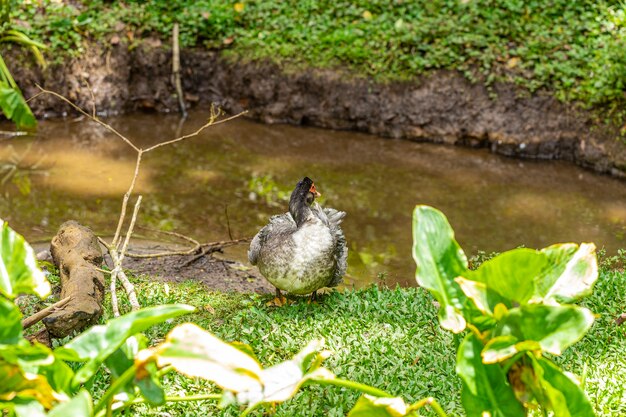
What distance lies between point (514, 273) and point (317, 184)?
5.65 meters

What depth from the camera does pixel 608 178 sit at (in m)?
8.14

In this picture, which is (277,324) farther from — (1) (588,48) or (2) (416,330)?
(1) (588,48)

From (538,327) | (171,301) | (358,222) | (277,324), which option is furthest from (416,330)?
(358,222)

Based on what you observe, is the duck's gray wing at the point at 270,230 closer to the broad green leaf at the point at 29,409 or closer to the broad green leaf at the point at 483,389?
the broad green leaf at the point at 483,389

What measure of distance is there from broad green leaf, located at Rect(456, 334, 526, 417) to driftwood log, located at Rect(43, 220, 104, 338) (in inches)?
92.0

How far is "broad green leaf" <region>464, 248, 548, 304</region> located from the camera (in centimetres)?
219

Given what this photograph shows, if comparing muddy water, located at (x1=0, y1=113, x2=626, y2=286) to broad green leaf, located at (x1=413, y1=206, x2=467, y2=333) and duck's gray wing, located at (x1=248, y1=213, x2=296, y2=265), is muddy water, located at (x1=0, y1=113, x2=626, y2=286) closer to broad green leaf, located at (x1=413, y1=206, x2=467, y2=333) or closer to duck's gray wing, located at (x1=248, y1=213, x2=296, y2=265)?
duck's gray wing, located at (x1=248, y1=213, x2=296, y2=265)

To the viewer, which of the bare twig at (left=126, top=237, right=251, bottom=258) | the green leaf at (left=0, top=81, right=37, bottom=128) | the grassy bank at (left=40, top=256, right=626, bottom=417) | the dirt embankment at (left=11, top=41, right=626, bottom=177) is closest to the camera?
the grassy bank at (left=40, top=256, right=626, bottom=417)

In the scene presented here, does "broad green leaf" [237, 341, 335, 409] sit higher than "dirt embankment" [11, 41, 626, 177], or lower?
higher

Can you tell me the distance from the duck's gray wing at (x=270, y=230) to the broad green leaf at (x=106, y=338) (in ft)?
7.64

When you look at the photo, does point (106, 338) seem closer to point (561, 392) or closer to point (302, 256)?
point (561, 392)

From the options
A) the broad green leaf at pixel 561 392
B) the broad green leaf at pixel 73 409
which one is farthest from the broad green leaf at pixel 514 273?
the broad green leaf at pixel 73 409

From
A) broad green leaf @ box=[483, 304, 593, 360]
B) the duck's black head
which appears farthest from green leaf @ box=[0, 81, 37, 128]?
broad green leaf @ box=[483, 304, 593, 360]

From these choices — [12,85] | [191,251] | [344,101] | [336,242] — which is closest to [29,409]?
[336,242]
